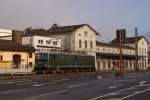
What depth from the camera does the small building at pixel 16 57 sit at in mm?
56416

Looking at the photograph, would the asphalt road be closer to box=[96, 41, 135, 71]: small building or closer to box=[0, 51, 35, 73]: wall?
A: box=[0, 51, 35, 73]: wall

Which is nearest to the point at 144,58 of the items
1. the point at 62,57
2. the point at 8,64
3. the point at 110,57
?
the point at 110,57

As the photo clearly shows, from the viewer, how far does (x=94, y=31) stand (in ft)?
327

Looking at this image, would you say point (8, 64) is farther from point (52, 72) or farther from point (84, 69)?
point (84, 69)

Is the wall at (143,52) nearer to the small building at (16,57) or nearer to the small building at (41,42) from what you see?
the small building at (41,42)

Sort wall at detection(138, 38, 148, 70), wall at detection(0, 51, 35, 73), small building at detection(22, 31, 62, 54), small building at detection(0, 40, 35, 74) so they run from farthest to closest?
1. wall at detection(138, 38, 148, 70)
2. small building at detection(22, 31, 62, 54)
3. small building at detection(0, 40, 35, 74)
4. wall at detection(0, 51, 35, 73)

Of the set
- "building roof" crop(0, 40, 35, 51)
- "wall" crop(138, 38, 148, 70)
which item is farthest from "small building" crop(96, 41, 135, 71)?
"building roof" crop(0, 40, 35, 51)

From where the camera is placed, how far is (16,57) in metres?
61.4


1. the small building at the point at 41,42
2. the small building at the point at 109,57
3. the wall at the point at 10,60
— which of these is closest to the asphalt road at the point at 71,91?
the wall at the point at 10,60

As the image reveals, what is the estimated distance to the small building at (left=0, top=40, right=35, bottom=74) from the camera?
5642 cm

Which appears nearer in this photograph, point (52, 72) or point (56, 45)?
point (52, 72)

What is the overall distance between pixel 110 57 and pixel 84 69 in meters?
32.9

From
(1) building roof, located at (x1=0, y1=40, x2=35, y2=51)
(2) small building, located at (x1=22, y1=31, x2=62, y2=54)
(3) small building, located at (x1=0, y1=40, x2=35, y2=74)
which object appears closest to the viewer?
(3) small building, located at (x1=0, y1=40, x2=35, y2=74)

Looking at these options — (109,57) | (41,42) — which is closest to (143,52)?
(109,57)
